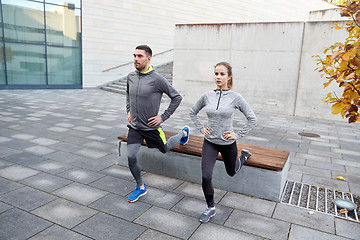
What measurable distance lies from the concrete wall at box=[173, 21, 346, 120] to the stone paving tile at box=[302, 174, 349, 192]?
7.52 metres

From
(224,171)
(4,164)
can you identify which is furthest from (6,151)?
(224,171)

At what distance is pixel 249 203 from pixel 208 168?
1.05m

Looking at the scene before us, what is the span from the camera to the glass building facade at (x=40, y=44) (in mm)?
15938

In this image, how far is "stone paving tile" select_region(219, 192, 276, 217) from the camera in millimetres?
3797

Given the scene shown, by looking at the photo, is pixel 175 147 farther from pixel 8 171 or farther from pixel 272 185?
pixel 8 171

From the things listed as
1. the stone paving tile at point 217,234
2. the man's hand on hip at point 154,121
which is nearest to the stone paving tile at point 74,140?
the man's hand on hip at point 154,121

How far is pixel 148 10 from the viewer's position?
20.2 metres

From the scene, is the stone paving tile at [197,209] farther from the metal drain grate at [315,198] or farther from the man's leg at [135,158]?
the metal drain grate at [315,198]

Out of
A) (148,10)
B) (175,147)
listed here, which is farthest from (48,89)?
(175,147)

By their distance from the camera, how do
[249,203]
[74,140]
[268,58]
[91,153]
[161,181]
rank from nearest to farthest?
[249,203], [161,181], [91,153], [74,140], [268,58]

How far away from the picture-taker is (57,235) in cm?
308

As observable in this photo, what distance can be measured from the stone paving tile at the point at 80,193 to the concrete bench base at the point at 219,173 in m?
1.08

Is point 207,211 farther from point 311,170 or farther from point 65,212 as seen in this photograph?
point 311,170

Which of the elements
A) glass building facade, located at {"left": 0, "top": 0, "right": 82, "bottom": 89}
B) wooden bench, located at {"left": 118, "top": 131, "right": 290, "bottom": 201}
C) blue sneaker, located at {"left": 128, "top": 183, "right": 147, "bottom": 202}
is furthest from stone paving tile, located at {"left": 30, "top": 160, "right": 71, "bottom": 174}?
glass building facade, located at {"left": 0, "top": 0, "right": 82, "bottom": 89}
